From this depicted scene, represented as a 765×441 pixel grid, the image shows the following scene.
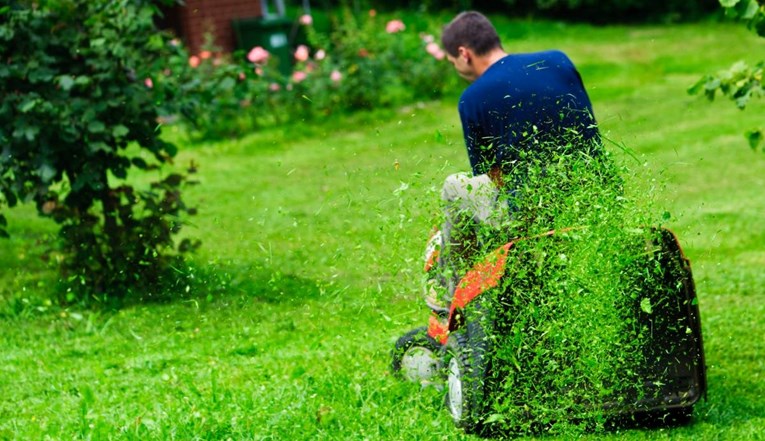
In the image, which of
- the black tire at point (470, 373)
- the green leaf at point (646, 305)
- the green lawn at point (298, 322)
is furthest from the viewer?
the green lawn at point (298, 322)

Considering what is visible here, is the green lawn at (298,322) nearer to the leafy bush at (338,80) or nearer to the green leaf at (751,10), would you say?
the green leaf at (751,10)

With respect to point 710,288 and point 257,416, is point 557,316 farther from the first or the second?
point 710,288

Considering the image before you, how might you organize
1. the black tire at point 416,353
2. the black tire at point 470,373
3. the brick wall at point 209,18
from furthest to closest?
the brick wall at point 209,18, the black tire at point 416,353, the black tire at point 470,373

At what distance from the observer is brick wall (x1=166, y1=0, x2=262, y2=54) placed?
1580cm

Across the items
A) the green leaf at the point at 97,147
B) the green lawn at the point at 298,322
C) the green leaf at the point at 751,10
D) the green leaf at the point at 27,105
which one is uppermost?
the green leaf at the point at 751,10

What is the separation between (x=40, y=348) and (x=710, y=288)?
3888 mm

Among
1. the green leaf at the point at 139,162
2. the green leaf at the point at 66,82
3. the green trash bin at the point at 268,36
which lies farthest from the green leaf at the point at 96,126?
the green trash bin at the point at 268,36

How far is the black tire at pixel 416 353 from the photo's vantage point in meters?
4.98

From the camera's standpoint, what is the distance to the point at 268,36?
16312 millimetres

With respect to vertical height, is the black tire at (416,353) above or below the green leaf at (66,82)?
below

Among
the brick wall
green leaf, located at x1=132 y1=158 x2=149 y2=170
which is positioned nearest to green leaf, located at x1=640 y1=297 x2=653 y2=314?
green leaf, located at x1=132 y1=158 x2=149 y2=170

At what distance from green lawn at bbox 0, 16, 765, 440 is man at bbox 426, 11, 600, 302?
119 mm

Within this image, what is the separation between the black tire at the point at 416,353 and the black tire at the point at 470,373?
22cm

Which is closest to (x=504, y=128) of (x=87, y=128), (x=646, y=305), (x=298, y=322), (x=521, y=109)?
(x=521, y=109)
